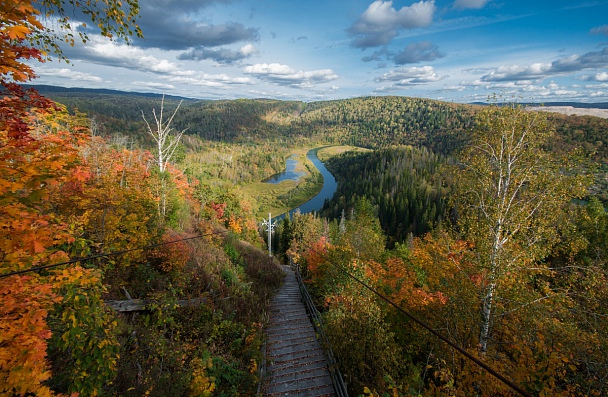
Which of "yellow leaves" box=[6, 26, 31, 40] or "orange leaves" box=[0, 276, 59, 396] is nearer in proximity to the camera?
"yellow leaves" box=[6, 26, 31, 40]

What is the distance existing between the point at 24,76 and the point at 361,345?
1076cm

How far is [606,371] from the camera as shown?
19.7ft

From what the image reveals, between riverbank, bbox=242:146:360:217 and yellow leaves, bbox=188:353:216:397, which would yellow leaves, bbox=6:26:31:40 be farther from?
riverbank, bbox=242:146:360:217

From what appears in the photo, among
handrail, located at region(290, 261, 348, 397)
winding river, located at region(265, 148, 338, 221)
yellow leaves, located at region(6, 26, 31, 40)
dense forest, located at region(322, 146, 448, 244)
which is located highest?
yellow leaves, located at region(6, 26, 31, 40)

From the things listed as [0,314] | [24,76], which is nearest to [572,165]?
[24,76]

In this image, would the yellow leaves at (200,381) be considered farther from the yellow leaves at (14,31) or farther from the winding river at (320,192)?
the winding river at (320,192)

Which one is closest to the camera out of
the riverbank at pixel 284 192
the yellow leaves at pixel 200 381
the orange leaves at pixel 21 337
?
the orange leaves at pixel 21 337

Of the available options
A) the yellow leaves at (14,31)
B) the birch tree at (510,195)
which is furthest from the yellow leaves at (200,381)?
the birch tree at (510,195)

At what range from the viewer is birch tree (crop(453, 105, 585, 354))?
27.6 ft

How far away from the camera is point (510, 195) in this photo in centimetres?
950

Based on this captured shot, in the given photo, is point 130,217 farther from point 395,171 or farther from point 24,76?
point 395,171

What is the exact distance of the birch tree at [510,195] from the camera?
8398mm

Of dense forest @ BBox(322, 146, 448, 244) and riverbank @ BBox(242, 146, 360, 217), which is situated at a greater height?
dense forest @ BBox(322, 146, 448, 244)

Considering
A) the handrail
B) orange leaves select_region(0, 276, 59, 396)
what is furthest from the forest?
the handrail
